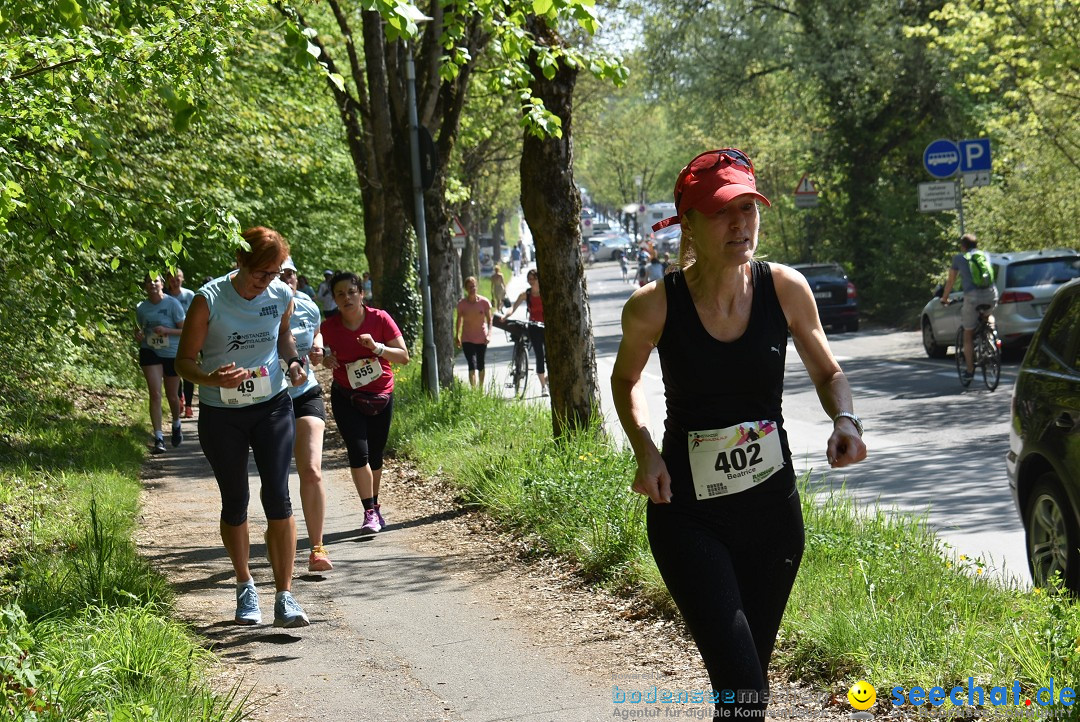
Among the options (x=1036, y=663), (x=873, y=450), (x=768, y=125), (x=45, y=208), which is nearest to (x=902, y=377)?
(x=873, y=450)

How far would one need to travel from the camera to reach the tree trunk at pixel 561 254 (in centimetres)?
1058

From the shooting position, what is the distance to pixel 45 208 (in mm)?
8172

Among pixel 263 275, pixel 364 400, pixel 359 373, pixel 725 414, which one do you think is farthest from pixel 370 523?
pixel 725 414

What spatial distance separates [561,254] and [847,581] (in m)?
4.91

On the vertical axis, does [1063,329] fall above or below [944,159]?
below

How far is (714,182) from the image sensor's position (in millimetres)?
3748

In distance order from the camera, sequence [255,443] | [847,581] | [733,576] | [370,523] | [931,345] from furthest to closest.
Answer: [931,345] < [370,523] < [255,443] < [847,581] < [733,576]

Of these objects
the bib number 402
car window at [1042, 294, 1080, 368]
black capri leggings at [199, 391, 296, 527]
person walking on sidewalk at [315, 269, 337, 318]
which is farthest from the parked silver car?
the bib number 402

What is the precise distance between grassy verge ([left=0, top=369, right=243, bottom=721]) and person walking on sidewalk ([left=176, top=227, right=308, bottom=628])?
605 millimetres

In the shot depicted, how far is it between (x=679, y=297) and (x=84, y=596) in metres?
4.12

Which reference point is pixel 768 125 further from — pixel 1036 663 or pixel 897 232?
pixel 1036 663

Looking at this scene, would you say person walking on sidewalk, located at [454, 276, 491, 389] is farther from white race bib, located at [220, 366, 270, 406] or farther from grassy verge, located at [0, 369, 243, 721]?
white race bib, located at [220, 366, 270, 406]

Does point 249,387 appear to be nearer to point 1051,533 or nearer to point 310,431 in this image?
point 310,431

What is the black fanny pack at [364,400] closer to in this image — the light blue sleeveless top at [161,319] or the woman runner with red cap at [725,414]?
the light blue sleeveless top at [161,319]
